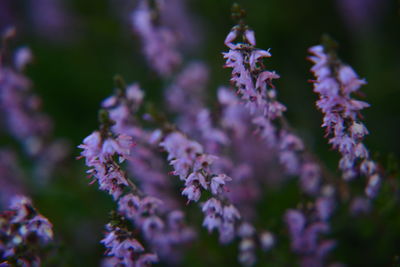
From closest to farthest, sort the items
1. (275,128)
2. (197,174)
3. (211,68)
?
(197,174)
(275,128)
(211,68)

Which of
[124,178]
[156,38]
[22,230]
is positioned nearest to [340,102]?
[124,178]

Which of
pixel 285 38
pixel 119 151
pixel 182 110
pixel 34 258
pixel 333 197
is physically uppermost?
pixel 285 38

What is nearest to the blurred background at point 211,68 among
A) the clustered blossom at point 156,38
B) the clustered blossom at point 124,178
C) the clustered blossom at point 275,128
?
the clustered blossom at point 275,128

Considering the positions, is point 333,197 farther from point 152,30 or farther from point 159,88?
point 159,88

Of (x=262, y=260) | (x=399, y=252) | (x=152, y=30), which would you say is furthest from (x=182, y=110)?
(x=399, y=252)

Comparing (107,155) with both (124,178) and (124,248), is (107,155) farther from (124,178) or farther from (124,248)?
(124,248)
